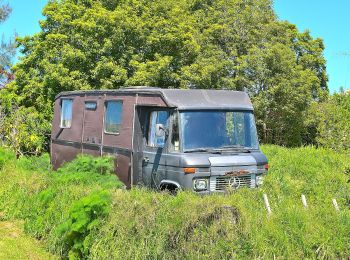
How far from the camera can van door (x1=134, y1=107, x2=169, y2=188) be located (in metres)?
9.27

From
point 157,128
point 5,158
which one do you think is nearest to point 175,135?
point 157,128

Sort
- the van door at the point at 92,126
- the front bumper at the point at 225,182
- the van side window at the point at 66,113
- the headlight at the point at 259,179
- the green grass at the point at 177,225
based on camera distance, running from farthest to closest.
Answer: the van side window at the point at 66,113 < the van door at the point at 92,126 < the headlight at the point at 259,179 < the front bumper at the point at 225,182 < the green grass at the point at 177,225

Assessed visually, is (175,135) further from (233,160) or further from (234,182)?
(234,182)

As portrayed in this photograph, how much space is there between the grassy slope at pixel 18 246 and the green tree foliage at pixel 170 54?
1296cm

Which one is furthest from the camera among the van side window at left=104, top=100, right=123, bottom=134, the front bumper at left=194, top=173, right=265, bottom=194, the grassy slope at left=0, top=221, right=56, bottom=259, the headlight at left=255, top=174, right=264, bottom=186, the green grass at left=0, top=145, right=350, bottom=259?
the van side window at left=104, top=100, right=123, bottom=134

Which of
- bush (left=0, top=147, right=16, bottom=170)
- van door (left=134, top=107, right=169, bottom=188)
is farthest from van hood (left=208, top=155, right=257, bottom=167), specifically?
bush (left=0, top=147, right=16, bottom=170)

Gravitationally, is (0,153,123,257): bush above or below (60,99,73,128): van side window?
below

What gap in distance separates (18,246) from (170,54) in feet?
52.1

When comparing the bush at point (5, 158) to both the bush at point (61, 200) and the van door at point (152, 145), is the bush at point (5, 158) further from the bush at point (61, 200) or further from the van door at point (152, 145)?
the van door at point (152, 145)

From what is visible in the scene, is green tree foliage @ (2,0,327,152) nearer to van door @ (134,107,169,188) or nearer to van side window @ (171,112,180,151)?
van door @ (134,107,169,188)

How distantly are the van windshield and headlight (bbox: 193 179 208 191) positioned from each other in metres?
0.65

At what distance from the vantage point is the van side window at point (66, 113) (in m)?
13.2

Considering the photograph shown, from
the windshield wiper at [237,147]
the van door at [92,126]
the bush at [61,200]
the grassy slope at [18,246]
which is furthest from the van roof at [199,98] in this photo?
the grassy slope at [18,246]

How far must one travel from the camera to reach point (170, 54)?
22.6 meters
